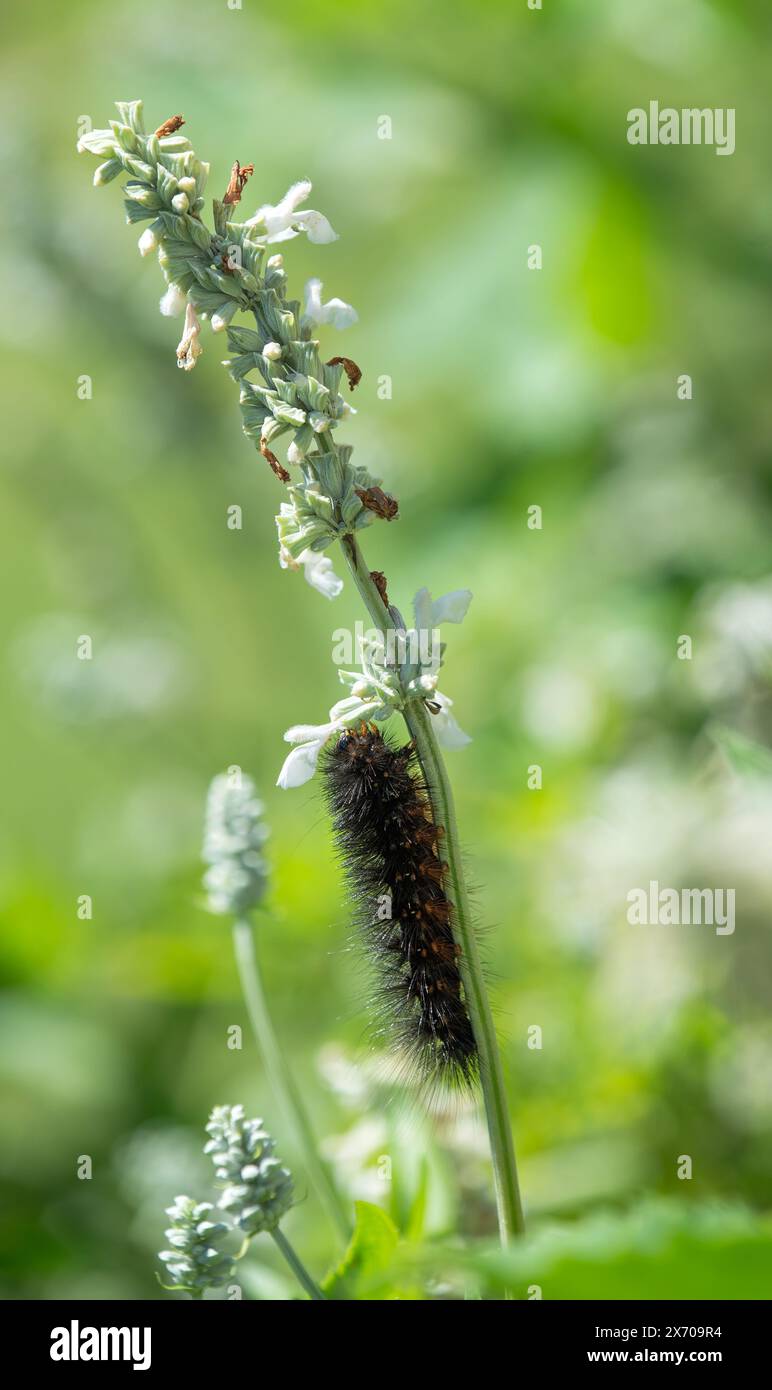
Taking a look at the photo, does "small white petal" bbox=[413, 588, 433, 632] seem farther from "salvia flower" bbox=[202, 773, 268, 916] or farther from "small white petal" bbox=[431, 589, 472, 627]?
"salvia flower" bbox=[202, 773, 268, 916]

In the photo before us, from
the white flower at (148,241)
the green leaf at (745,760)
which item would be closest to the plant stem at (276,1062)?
the green leaf at (745,760)

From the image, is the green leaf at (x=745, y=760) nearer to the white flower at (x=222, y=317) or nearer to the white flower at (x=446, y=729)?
the white flower at (x=446, y=729)

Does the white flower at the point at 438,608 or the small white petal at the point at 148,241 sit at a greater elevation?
the small white petal at the point at 148,241

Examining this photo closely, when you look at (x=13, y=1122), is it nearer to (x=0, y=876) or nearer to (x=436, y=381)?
(x=0, y=876)

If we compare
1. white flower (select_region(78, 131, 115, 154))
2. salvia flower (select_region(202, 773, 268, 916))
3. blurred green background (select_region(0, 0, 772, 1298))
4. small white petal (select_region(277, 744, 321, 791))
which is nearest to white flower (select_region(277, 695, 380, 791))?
small white petal (select_region(277, 744, 321, 791))
